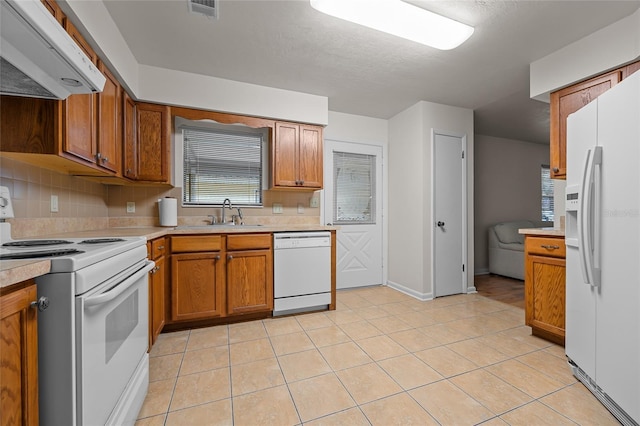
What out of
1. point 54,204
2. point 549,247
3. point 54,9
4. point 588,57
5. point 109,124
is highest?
point 588,57

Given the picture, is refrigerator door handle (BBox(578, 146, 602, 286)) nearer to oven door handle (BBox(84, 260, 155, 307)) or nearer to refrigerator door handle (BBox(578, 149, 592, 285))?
refrigerator door handle (BBox(578, 149, 592, 285))

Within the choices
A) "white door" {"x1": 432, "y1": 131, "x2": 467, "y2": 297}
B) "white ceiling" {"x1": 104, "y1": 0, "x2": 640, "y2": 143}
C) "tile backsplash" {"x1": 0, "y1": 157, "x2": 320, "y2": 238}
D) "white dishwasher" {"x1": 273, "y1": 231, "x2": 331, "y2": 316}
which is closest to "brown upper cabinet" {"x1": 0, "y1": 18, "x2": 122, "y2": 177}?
"tile backsplash" {"x1": 0, "y1": 157, "x2": 320, "y2": 238}

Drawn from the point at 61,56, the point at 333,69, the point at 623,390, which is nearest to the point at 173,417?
the point at 61,56

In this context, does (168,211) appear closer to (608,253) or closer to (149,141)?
(149,141)

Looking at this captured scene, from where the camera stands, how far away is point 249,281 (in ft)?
8.82

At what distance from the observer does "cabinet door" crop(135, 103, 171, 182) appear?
265 centimetres

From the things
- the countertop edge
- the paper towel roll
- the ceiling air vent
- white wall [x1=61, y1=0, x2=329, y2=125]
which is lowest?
the countertop edge

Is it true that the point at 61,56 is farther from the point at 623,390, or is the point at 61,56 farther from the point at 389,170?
the point at 389,170

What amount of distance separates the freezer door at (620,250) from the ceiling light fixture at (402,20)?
1.05 m

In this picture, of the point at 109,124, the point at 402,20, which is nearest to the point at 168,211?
the point at 109,124

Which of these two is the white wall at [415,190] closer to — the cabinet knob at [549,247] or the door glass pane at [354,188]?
the door glass pane at [354,188]

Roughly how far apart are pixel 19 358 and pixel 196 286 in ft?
5.78

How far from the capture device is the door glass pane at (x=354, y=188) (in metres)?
3.92

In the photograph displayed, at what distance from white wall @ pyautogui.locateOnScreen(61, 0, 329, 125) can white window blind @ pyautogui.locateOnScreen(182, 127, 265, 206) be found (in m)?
0.44
